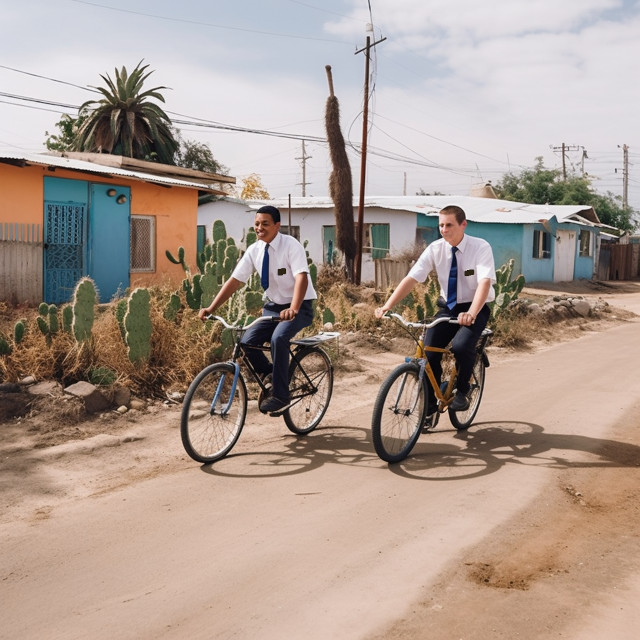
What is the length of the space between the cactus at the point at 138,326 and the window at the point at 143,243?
1023 cm

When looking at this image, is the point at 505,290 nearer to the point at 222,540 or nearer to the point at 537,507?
the point at 537,507

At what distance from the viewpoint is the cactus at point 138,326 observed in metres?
8.03

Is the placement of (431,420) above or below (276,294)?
below

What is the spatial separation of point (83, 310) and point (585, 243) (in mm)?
32708

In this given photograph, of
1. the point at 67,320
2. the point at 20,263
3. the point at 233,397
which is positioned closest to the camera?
the point at 233,397

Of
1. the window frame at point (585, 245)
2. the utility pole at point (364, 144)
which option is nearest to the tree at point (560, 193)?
the window frame at point (585, 245)

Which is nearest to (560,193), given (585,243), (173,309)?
(585,243)

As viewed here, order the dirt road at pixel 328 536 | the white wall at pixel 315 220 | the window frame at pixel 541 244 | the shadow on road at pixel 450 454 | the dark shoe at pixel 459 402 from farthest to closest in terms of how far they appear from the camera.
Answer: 1. the window frame at pixel 541 244
2. the white wall at pixel 315 220
3. the dark shoe at pixel 459 402
4. the shadow on road at pixel 450 454
5. the dirt road at pixel 328 536

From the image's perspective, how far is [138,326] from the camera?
8.11 metres

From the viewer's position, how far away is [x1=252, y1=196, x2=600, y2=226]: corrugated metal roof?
97.6ft

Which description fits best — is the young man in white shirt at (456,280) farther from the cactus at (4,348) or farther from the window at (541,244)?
the window at (541,244)

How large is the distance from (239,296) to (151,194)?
9.78 meters

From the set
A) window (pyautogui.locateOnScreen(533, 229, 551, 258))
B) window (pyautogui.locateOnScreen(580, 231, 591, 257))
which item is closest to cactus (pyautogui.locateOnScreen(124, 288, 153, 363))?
window (pyautogui.locateOnScreen(533, 229, 551, 258))

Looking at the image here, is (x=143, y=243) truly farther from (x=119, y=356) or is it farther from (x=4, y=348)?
(x=4, y=348)
